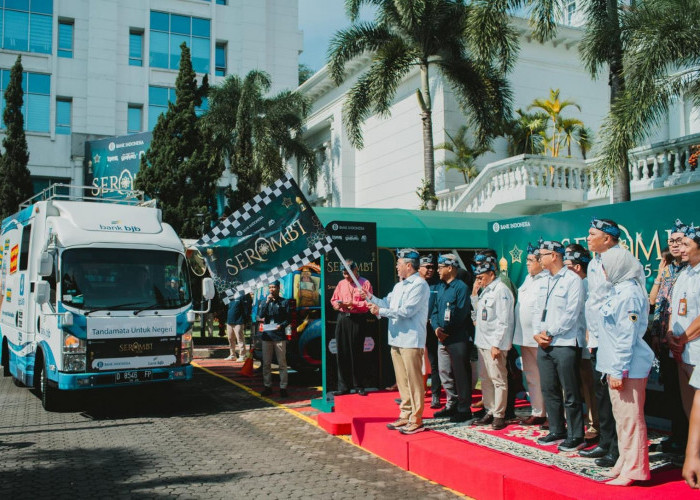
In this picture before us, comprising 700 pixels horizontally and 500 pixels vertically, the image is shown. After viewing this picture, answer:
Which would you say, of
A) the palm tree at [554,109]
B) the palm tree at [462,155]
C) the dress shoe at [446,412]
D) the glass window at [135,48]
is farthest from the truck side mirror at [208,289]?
the glass window at [135,48]

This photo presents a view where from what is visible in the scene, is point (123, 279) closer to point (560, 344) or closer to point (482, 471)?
point (482, 471)

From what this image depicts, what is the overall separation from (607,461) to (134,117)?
37.5m

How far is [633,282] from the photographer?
491cm

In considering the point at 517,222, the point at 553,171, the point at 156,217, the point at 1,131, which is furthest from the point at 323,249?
the point at 1,131

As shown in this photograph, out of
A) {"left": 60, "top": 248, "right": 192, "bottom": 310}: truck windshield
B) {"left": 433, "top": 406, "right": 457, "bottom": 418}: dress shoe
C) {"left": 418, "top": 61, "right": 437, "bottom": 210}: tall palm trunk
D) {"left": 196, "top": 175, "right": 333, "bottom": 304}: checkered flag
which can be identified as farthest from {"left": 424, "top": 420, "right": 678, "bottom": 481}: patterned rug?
{"left": 418, "top": 61, "right": 437, "bottom": 210}: tall palm trunk

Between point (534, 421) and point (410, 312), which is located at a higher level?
point (410, 312)

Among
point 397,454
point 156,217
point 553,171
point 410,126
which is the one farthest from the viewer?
point 410,126

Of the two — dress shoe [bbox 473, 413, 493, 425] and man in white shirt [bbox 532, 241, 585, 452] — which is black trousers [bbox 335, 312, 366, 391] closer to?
dress shoe [bbox 473, 413, 493, 425]

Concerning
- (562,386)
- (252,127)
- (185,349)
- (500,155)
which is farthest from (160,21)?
(562,386)

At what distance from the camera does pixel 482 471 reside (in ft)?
17.9

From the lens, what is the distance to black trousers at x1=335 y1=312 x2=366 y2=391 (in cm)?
941

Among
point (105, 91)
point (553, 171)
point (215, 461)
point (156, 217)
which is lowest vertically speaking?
point (215, 461)

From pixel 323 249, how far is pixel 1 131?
1279 inches

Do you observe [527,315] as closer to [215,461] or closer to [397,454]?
[397,454]
